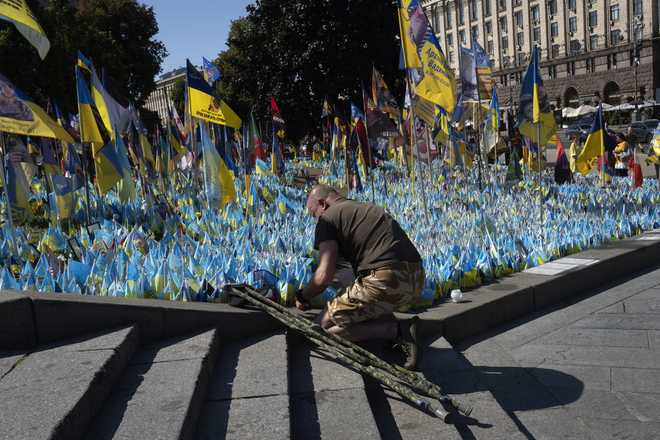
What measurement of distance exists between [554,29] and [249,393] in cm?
6616

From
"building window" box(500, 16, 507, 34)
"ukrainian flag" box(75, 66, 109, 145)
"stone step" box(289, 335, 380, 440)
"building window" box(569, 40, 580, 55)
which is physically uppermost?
"building window" box(500, 16, 507, 34)

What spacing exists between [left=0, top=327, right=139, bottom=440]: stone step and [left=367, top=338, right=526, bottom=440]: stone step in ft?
4.71

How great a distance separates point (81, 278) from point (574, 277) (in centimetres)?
450

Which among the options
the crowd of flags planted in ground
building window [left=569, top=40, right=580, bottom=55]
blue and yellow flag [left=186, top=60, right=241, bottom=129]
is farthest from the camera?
building window [left=569, top=40, right=580, bottom=55]

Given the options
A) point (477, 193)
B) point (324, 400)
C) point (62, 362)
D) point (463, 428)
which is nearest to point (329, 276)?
point (324, 400)

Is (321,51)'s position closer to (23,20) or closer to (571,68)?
(23,20)

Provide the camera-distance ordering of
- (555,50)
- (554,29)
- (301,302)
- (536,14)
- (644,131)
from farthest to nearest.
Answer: (536,14), (554,29), (555,50), (644,131), (301,302)

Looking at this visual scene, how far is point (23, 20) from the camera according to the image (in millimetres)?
5836

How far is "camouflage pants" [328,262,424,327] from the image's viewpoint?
4.32 m

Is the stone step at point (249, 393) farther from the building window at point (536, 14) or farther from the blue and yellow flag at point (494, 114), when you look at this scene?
the building window at point (536, 14)

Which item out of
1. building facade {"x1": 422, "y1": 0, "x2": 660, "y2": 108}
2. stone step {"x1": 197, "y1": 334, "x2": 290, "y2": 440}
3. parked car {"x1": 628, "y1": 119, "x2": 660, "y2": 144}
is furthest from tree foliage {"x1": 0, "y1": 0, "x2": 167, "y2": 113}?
building facade {"x1": 422, "y1": 0, "x2": 660, "y2": 108}

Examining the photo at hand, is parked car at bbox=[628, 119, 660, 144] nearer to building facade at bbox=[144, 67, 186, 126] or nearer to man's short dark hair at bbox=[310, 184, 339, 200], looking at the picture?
building facade at bbox=[144, 67, 186, 126]

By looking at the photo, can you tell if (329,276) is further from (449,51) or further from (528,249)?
(449,51)

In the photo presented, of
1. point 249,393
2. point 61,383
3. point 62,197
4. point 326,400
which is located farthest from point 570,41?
point 61,383
